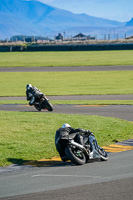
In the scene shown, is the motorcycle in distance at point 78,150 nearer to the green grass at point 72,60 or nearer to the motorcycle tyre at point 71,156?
the motorcycle tyre at point 71,156

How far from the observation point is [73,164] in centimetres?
1432

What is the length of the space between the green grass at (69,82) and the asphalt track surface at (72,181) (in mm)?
28944

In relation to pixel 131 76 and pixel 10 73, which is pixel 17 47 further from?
pixel 131 76

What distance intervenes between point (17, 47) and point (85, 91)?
324 ft

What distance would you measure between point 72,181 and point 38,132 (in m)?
8.42

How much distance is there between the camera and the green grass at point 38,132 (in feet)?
54.1

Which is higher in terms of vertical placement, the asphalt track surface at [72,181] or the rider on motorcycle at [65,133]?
the rider on motorcycle at [65,133]

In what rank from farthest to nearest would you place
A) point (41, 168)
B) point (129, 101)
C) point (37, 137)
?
point (129, 101) → point (37, 137) → point (41, 168)

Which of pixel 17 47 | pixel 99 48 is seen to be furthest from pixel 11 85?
pixel 17 47

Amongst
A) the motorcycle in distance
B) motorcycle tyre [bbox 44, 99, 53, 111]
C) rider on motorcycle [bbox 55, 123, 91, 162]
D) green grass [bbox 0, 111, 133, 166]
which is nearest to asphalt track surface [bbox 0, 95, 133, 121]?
motorcycle tyre [bbox 44, 99, 53, 111]

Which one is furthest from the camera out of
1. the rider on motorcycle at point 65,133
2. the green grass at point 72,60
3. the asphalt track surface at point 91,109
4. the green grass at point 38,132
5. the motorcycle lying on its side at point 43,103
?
the green grass at point 72,60

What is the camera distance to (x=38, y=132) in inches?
800

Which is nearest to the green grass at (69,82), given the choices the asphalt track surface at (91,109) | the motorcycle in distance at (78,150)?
Answer: the asphalt track surface at (91,109)

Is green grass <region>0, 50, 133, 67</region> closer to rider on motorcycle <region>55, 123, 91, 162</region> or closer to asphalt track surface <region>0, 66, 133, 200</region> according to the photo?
rider on motorcycle <region>55, 123, 91, 162</region>
